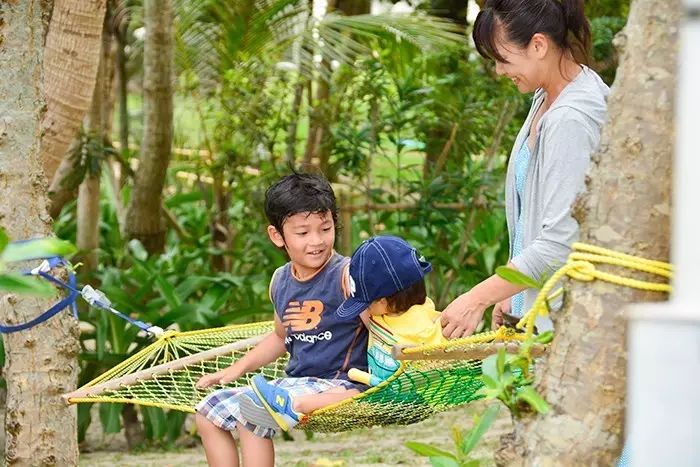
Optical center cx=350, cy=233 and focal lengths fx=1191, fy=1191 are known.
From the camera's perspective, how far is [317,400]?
2.71m

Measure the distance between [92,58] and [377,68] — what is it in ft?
5.36

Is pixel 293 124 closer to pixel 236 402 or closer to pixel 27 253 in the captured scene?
pixel 236 402

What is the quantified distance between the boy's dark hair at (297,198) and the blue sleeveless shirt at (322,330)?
0.48 feet

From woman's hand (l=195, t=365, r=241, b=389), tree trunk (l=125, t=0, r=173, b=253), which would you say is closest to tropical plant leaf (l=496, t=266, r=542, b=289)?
woman's hand (l=195, t=365, r=241, b=389)

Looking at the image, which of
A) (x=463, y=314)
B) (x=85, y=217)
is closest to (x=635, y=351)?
(x=463, y=314)

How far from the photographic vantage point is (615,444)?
68.4 inches

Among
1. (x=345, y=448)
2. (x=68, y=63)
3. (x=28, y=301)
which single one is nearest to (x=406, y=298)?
(x=28, y=301)

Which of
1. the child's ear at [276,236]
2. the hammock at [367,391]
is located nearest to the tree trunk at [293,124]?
the hammock at [367,391]

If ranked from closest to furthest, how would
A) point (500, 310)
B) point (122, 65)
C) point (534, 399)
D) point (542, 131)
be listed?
point (534, 399)
point (542, 131)
point (500, 310)
point (122, 65)

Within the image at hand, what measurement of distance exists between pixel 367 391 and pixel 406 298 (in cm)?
27

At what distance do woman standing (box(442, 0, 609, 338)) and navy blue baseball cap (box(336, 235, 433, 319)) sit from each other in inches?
9.2

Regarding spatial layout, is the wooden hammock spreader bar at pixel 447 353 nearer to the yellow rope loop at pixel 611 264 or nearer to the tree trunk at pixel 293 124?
the yellow rope loop at pixel 611 264

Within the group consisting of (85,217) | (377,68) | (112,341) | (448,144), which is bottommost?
(112,341)

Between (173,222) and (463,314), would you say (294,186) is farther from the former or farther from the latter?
(173,222)
